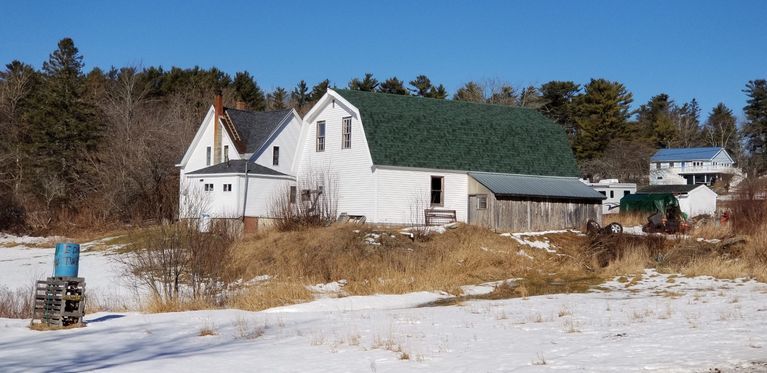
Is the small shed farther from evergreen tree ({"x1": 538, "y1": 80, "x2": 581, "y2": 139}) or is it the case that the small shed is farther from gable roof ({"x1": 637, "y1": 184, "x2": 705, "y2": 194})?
evergreen tree ({"x1": 538, "y1": 80, "x2": 581, "y2": 139})

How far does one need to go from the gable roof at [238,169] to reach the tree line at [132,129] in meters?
2.97

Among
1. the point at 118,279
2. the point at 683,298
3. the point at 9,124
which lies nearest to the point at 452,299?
the point at 683,298

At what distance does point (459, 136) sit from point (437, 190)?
11.4 feet

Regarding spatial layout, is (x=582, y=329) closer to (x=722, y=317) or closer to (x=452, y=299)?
(x=722, y=317)

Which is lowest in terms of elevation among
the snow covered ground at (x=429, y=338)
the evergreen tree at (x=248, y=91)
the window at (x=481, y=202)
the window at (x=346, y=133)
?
the snow covered ground at (x=429, y=338)

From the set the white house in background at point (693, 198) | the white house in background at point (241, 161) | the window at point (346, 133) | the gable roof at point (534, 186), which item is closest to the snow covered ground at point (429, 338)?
the gable roof at point (534, 186)

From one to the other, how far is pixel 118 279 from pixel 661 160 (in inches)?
3164

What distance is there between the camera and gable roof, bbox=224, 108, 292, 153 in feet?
146

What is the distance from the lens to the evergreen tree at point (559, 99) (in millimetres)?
88688

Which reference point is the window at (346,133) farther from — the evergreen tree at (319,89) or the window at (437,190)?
the evergreen tree at (319,89)

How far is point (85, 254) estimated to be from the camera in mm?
36500

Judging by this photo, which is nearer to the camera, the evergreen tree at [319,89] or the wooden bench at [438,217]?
the wooden bench at [438,217]

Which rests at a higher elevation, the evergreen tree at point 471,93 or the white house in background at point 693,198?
the evergreen tree at point 471,93

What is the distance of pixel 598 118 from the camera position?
84.9 meters
